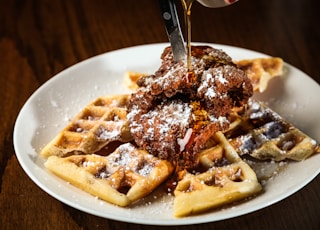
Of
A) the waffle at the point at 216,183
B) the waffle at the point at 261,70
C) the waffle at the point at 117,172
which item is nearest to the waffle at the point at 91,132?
the waffle at the point at 117,172

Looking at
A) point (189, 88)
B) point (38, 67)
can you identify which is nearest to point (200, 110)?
point (189, 88)

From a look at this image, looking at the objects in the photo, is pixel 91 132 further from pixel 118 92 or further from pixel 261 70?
pixel 261 70

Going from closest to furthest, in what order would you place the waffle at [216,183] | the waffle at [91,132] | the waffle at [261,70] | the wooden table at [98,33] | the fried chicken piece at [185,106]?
the waffle at [216,183] → the fried chicken piece at [185,106] → the waffle at [91,132] → the waffle at [261,70] → the wooden table at [98,33]

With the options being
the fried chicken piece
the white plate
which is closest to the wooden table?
the white plate

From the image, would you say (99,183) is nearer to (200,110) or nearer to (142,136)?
(142,136)

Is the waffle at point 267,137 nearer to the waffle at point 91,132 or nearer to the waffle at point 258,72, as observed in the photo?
the waffle at point 258,72
